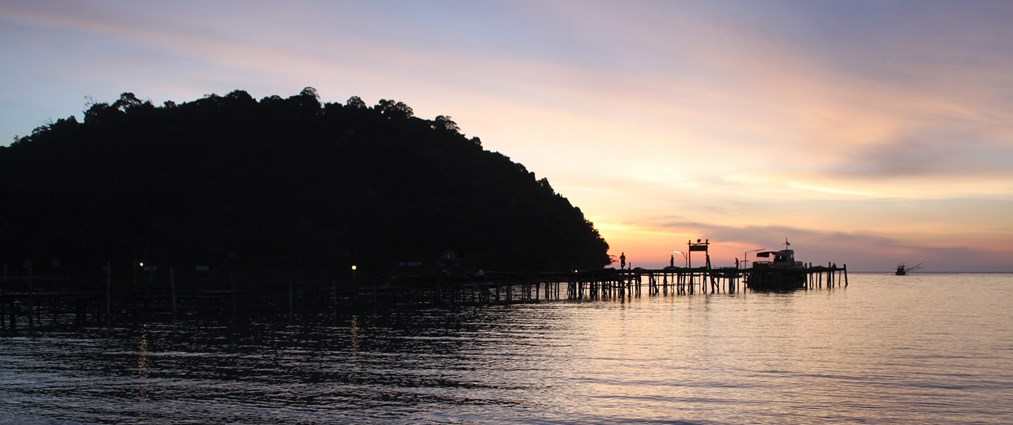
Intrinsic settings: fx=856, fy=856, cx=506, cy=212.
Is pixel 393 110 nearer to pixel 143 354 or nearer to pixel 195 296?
pixel 195 296

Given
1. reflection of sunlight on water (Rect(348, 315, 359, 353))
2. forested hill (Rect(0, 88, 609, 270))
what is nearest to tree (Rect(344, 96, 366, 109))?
forested hill (Rect(0, 88, 609, 270))

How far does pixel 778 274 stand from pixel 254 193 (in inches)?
2500

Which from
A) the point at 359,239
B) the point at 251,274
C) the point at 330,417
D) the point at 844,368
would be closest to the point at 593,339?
the point at 844,368

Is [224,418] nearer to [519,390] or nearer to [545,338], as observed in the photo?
[519,390]

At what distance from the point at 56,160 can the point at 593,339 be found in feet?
250

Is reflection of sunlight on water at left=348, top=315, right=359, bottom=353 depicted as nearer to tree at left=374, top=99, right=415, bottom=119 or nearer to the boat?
the boat

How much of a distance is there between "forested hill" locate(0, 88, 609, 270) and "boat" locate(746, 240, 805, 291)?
32014mm

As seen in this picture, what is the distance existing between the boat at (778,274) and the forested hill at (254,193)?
105ft

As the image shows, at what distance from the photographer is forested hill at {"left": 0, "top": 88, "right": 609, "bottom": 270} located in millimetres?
86125

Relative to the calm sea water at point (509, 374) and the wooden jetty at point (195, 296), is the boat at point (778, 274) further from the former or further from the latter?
the calm sea water at point (509, 374)

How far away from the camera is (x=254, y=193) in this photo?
97188 millimetres

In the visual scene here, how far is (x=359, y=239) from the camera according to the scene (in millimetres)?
97938

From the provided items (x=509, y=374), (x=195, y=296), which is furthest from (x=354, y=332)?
(x=509, y=374)

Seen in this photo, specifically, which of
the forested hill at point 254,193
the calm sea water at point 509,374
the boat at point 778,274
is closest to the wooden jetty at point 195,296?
the calm sea water at point 509,374
